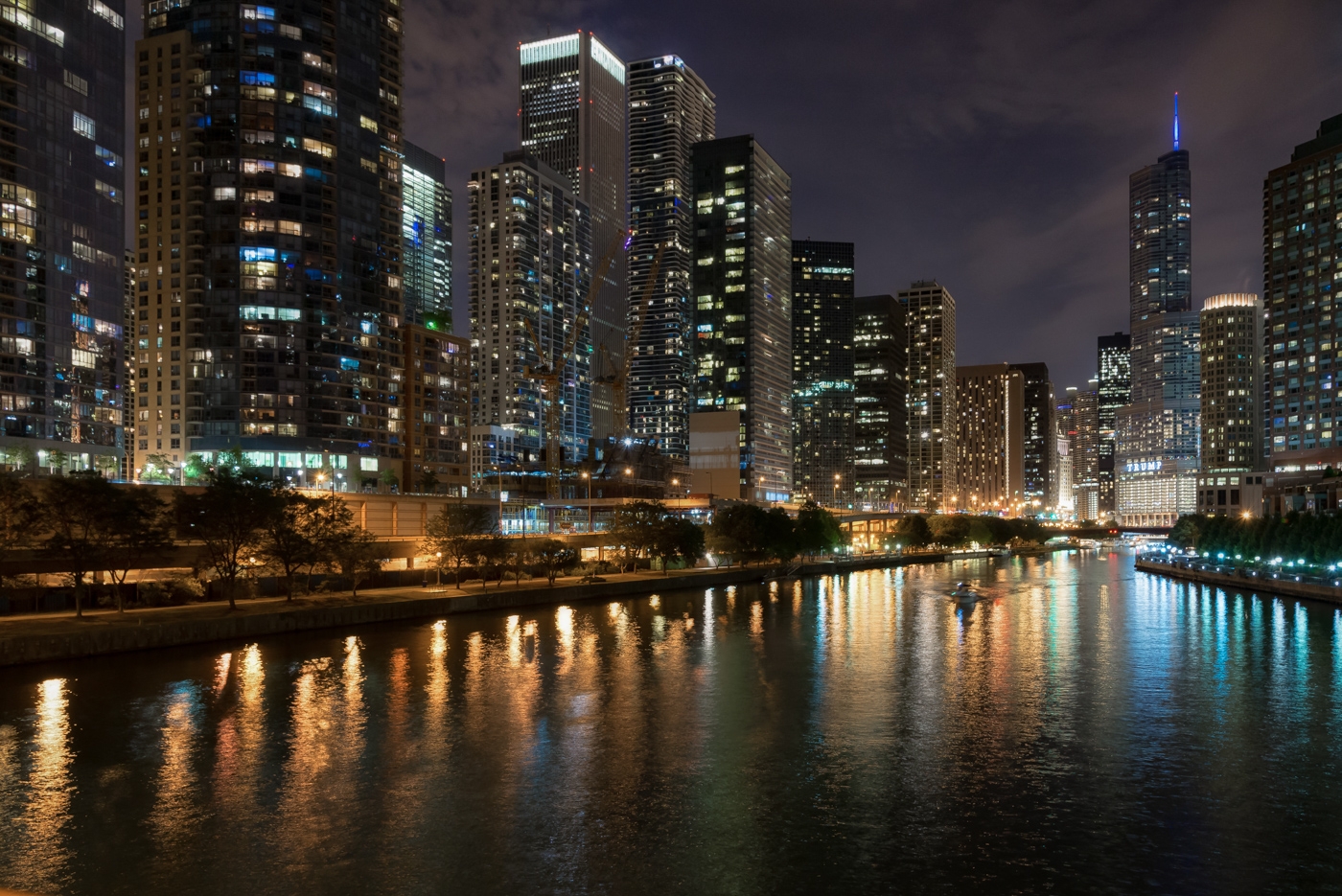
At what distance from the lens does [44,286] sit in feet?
502

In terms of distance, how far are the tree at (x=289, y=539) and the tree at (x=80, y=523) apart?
41.7 ft

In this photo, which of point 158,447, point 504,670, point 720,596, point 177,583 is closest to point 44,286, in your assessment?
point 158,447

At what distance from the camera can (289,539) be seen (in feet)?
279

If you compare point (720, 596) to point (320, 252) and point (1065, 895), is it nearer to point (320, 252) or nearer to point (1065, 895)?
point (1065, 895)

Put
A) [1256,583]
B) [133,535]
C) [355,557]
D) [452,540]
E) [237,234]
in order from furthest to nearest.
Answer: [237,234], [1256,583], [452,540], [355,557], [133,535]

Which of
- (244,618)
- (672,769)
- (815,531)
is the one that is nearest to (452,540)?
(244,618)

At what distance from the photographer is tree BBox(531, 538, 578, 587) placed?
11600cm

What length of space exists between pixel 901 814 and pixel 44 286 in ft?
547

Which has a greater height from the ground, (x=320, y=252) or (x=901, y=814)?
(x=320, y=252)

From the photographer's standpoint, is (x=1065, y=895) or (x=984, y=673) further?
(x=984, y=673)

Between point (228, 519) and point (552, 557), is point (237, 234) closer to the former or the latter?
point (552, 557)

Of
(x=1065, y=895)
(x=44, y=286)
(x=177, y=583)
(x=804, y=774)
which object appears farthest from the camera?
(x=44, y=286)

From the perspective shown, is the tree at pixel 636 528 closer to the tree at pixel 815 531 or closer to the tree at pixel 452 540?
the tree at pixel 452 540

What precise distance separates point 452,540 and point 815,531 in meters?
85.8
